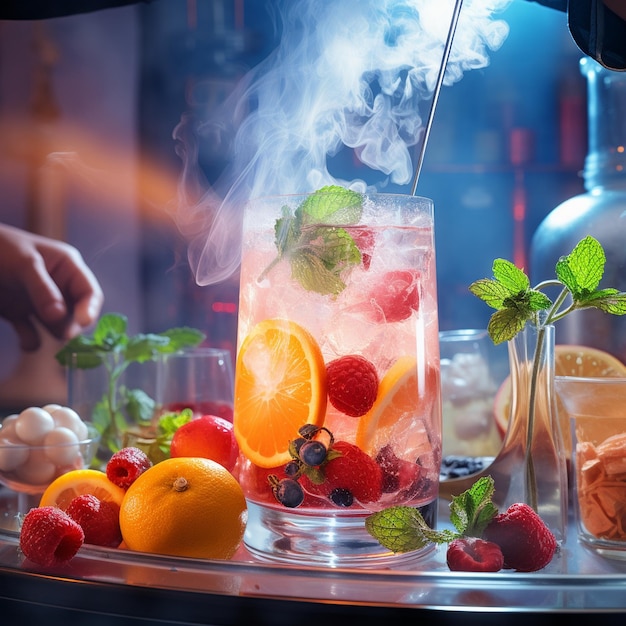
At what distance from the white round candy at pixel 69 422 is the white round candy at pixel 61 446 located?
0.10ft

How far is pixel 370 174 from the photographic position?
295cm

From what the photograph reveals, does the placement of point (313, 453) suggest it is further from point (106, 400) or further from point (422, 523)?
point (106, 400)

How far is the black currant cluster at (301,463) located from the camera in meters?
0.81

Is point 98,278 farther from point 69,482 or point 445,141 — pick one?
point 69,482

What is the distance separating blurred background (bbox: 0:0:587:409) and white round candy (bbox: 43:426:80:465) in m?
1.86

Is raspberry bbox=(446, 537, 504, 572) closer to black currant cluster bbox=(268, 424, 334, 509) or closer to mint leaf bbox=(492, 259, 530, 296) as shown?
black currant cluster bbox=(268, 424, 334, 509)

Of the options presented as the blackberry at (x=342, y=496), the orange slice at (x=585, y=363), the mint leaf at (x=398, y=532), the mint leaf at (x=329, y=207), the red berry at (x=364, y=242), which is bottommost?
the mint leaf at (x=398, y=532)

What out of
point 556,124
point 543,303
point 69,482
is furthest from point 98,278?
point 543,303

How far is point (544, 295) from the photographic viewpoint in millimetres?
909

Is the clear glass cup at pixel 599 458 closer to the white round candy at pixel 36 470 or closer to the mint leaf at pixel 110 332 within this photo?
the white round candy at pixel 36 470

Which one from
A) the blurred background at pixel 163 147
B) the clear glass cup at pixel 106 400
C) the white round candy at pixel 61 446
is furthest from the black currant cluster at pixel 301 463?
the blurred background at pixel 163 147

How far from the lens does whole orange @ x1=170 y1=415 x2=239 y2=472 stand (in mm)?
999

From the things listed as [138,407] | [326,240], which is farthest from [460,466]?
[138,407]

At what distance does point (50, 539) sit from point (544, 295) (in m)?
0.56
